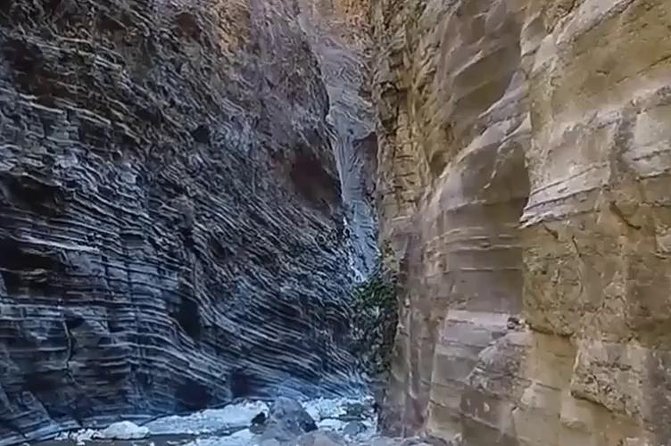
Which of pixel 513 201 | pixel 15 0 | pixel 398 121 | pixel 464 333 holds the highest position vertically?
pixel 15 0

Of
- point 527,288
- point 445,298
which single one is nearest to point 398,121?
point 445,298

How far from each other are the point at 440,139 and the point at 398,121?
218 cm

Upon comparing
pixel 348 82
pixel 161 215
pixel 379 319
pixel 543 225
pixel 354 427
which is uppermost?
pixel 348 82

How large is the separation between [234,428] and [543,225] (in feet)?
35.4

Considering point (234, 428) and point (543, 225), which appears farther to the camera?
point (234, 428)

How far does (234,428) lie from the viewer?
13328mm

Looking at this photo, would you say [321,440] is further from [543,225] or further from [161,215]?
[161,215]

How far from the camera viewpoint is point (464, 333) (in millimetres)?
5117

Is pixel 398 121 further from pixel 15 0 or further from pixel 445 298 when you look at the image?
pixel 15 0

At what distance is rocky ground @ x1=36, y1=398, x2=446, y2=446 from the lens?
37.3ft

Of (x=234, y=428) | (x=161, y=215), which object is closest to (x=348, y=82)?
(x=161, y=215)

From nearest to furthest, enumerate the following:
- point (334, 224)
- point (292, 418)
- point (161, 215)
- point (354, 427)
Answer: point (354, 427)
point (292, 418)
point (161, 215)
point (334, 224)

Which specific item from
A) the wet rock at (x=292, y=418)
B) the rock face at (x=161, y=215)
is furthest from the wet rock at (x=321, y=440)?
the rock face at (x=161, y=215)

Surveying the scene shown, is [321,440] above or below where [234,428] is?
above
